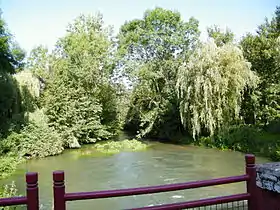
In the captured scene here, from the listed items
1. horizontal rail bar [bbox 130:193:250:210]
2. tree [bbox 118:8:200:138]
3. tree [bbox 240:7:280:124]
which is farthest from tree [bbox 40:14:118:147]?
horizontal rail bar [bbox 130:193:250:210]

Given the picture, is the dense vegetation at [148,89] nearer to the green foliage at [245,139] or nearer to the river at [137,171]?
the green foliage at [245,139]

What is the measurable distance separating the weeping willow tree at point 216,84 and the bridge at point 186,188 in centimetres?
1143

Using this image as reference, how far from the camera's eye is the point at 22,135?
Answer: 44.1 ft

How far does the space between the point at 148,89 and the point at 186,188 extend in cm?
1649

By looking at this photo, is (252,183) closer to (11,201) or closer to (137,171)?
(11,201)

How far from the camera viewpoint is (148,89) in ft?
62.0

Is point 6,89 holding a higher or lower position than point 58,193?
higher

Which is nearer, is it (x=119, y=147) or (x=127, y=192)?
(x=127, y=192)

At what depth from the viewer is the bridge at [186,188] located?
2221mm

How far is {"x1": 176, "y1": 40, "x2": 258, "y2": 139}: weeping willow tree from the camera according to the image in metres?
13.9

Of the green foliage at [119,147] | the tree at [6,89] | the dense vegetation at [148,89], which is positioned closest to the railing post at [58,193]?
the dense vegetation at [148,89]

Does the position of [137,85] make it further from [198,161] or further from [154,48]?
[198,161]

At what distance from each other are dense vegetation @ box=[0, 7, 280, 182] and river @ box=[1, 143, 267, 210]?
110 centimetres

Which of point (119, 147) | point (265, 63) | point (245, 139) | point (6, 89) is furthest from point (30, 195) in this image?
point (265, 63)
